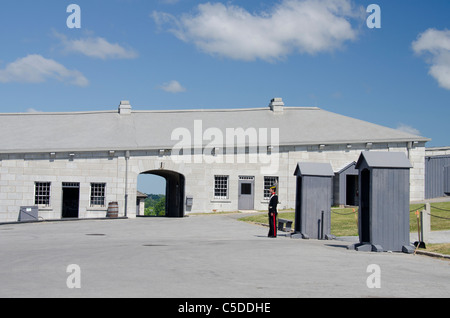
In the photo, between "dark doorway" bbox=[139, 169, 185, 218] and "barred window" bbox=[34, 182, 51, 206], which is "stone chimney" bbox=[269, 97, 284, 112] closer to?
"dark doorway" bbox=[139, 169, 185, 218]

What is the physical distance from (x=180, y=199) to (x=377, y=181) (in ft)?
71.9

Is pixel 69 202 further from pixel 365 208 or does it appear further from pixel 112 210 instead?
pixel 365 208

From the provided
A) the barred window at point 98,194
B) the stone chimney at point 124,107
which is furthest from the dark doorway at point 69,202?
the stone chimney at point 124,107

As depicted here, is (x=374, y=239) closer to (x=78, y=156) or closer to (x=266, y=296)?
(x=266, y=296)

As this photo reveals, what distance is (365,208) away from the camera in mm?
14695

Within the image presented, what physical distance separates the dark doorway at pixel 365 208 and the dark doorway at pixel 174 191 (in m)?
20.0

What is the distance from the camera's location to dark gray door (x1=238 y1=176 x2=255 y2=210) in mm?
34781

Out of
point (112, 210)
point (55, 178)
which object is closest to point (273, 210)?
point (112, 210)

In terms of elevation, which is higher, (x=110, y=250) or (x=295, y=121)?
(x=295, y=121)

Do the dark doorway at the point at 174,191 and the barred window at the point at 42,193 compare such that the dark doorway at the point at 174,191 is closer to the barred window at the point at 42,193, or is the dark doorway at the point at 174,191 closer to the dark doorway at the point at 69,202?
the dark doorway at the point at 69,202

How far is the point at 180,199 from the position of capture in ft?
114

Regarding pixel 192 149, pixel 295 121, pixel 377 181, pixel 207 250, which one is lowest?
pixel 207 250
